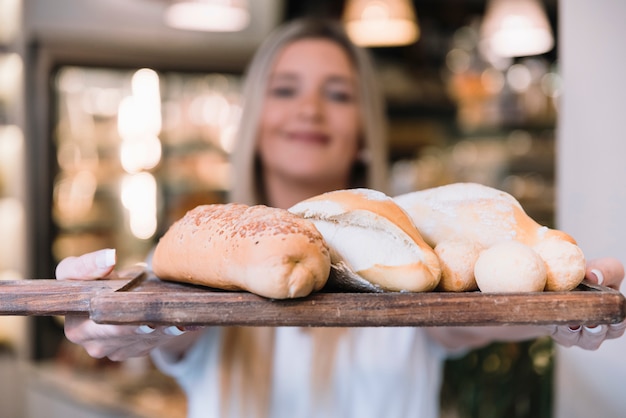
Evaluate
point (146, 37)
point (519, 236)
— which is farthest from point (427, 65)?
point (519, 236)

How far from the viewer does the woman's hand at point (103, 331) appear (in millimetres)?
857

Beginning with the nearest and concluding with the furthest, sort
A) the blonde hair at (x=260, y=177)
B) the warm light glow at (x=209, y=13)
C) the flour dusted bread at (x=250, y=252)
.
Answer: the flour dusted bread at (x=250, y=252) < the blonde hair at (x=260, y=177) < the warm light glow at (x=209, y=13)

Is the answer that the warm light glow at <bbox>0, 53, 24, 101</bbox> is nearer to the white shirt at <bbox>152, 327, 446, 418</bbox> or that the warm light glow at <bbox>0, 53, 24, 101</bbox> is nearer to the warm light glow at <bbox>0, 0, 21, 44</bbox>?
the warm light glow at <bbox>0, 0, 21, 44</bbox>

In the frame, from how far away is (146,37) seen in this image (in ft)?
13.9

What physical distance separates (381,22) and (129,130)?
1742 mm

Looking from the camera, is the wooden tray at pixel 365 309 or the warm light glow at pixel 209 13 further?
the warm light glow at pixel 209 13

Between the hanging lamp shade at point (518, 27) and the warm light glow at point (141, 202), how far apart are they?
90.1 inches

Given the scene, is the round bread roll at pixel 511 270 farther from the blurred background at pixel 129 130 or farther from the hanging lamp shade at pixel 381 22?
the hanging lamp shade at pixel 381 22

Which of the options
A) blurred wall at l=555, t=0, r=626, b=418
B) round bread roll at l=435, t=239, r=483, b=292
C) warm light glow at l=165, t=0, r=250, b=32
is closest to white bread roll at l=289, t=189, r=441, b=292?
round bread roll at l=435, t=239, r=483, b=292

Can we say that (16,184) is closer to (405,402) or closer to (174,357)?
(174,357)


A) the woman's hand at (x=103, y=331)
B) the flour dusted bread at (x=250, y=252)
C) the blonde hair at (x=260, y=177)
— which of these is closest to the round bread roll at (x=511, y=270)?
the flour dusted bread at (x=250, y=252)

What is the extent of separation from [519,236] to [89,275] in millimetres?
494

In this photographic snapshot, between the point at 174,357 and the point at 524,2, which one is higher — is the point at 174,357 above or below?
below

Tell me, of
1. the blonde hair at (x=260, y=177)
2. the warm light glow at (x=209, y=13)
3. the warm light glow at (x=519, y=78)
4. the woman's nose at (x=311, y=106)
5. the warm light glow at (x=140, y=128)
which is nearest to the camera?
the blonde hair at (x=260, y=177)
